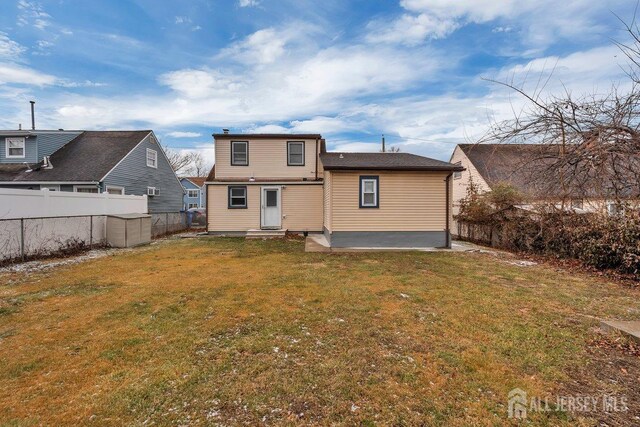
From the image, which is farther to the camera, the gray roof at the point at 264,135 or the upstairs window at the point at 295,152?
the upstairs window at the point at 295,152

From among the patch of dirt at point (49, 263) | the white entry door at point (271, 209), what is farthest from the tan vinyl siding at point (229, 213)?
the patch of dirt at point (49, 263)

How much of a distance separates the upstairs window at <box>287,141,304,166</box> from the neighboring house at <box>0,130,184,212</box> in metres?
9.70

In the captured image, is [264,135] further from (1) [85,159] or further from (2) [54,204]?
(1) [85,159]

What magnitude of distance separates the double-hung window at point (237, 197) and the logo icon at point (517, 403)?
44.6 feet

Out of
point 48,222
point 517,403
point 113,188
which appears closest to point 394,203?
point 517,403

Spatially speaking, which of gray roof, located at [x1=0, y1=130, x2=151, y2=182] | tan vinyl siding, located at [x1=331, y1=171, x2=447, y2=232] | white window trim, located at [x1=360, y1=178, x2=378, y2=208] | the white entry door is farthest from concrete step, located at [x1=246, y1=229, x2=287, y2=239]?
gray roof, located at [x1=0, y1=130, x2=151, y2=182]

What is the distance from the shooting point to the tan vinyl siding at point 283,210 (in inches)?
586

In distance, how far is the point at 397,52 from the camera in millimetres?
11836

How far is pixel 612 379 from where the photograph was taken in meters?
2.82

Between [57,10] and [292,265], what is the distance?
36.6 ft

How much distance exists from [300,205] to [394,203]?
541cm

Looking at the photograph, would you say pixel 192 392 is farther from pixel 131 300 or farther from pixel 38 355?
pixel 131 300

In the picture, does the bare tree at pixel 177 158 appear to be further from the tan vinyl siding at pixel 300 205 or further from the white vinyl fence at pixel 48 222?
the tan vinyl siding at pixel 300 205

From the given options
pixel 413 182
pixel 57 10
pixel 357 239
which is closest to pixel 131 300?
pixel 357 239
